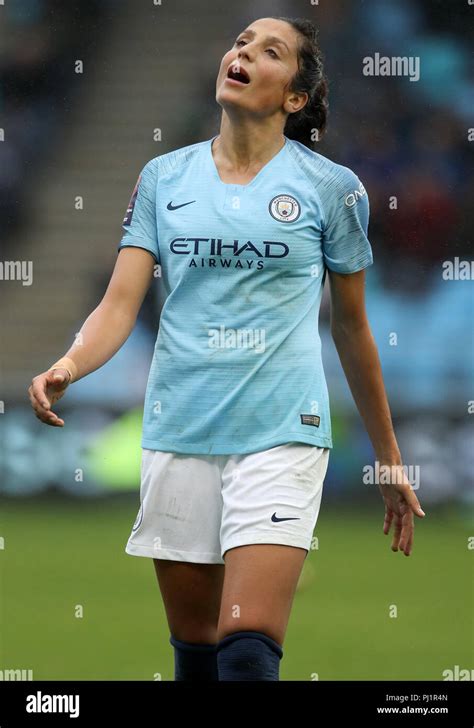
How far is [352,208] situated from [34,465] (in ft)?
15.2

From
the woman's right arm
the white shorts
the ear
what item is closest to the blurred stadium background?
the white shorts

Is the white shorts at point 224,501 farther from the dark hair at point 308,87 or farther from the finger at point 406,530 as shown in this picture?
the dark hair at point 308,87

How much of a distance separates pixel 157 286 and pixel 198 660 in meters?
4.54

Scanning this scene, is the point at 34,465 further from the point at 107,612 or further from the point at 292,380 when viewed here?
the point at 292,380

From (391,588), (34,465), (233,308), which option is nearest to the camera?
(233,308)

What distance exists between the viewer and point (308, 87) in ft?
12.0

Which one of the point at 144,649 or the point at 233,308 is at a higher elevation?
the point at 233,308

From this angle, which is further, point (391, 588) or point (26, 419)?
point (26, 419)

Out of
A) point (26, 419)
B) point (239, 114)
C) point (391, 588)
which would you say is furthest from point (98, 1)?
point (239, 114)

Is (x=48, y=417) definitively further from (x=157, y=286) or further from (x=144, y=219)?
(x=157, y=286)

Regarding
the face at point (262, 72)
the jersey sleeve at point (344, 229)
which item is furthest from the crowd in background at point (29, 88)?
the jersey sleeve at point (344, 229)

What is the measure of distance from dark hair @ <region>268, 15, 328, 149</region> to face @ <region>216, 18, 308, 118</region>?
0.08ft

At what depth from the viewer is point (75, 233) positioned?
8.73 meters

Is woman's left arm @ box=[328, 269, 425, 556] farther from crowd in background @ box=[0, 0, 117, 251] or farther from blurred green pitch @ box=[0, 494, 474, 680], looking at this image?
crowd in background @ box=[0, 0, 117, 251]
